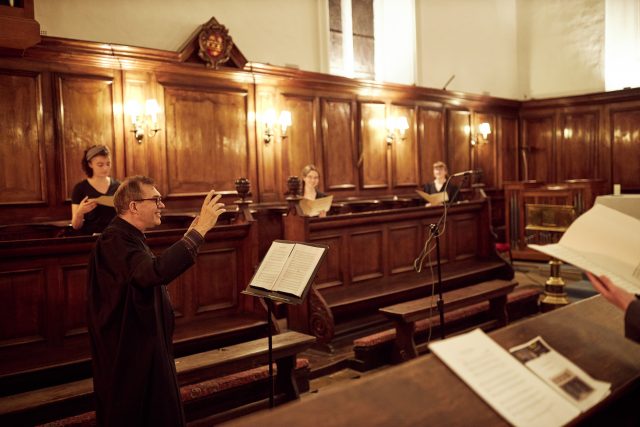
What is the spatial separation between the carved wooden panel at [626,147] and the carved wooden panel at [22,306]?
36.8 feet

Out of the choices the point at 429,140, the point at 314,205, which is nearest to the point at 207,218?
the point at 314,205

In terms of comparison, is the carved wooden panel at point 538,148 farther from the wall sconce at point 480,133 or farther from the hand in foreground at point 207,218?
the hand in foreground at point 207,218

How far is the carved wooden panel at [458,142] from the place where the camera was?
11406mm

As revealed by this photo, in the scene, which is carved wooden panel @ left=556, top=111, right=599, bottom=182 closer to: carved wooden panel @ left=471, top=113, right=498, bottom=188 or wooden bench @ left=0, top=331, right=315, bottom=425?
carved wooden panel @ left=471, top=113, right=498, bottom=188

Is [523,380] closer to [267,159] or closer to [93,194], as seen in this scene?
[93,194]

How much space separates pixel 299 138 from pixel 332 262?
142 inches

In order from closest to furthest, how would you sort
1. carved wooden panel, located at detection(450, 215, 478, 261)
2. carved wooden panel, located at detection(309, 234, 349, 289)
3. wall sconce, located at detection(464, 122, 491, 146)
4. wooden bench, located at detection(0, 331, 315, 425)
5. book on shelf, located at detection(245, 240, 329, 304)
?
book on shelf, located at detection(245, 240, 329, 304)
wooden bench, located at detection(0, 331, 315, 425)
carved wooden panel, located at detection(309, 234, 349, 289)
carved wooden panel, located at detection(450, 215, 478, 261)
wall sconce, located at detection(464, 122, 491, 146)

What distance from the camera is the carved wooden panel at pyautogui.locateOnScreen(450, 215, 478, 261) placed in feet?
24.0

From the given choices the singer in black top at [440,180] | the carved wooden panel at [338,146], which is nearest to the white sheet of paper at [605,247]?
the singer in black top at [440,180]

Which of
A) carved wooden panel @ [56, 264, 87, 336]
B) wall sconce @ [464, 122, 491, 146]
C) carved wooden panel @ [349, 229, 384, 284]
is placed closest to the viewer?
carved wooden panel @ [56, 264, 87, 336]

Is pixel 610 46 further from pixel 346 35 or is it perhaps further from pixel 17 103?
pixel 17 103

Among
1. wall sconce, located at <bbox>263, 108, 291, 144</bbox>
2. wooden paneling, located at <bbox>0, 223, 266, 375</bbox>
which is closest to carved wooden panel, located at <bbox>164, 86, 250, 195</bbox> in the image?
wall sconce, located at <bbox>263, 108, 291, 144</bbox>

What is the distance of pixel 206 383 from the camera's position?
13.0 ft

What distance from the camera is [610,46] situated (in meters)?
12.0
